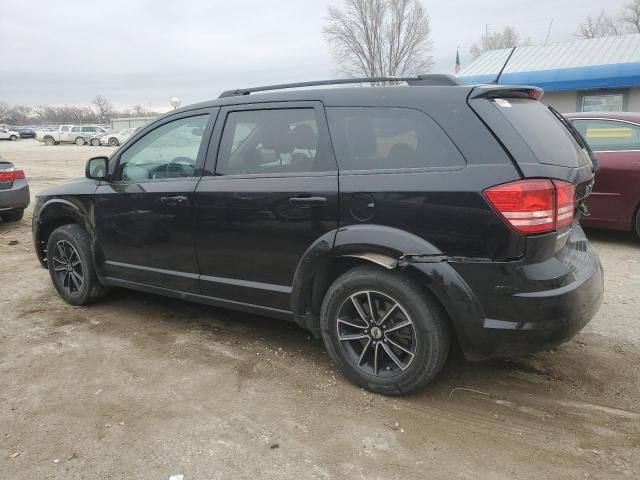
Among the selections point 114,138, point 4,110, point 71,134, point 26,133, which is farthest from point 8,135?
point 4,110

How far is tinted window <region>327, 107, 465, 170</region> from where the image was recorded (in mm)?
2828

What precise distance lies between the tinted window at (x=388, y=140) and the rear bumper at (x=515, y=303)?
0.60 m

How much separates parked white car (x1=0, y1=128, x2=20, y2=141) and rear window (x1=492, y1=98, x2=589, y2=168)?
212ft

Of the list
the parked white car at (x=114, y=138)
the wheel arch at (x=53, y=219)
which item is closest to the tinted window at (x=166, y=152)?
the wheel arch at (x=53, y=219)

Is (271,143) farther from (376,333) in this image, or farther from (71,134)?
(71,134)

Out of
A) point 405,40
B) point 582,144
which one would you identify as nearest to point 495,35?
point 405,40

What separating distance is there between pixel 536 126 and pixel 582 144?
74 centimetres

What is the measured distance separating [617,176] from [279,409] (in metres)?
5.32

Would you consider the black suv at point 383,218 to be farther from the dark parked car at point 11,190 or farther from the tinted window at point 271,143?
the dark parked car at point 11,190

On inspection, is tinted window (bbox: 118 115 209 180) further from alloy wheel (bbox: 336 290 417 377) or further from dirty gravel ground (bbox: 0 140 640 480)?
alloy wheel (bbox: 336 290 417 377)

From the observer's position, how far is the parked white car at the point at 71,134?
44688mm

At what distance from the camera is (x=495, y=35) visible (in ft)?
178

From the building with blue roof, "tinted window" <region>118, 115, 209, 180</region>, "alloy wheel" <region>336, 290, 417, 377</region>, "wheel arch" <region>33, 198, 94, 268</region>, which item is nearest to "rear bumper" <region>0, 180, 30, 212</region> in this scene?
"wheel arch" <region>33, 198, 94, 268</region>

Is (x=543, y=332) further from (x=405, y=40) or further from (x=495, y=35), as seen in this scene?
(x=495, y=35)
